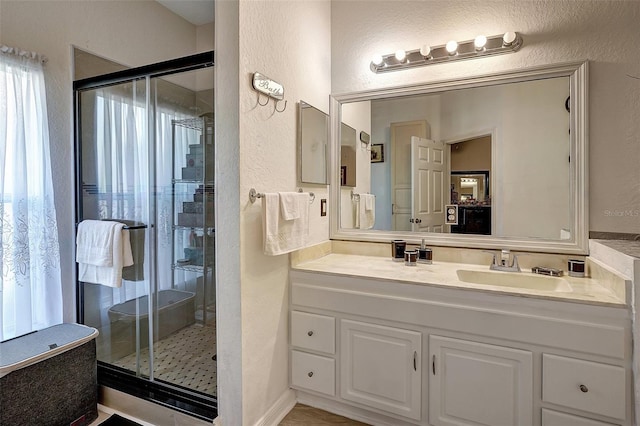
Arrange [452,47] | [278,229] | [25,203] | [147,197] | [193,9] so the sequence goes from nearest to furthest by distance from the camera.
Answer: [278,229] → [25,203] → [452,47] → [147,197] → [193,9]

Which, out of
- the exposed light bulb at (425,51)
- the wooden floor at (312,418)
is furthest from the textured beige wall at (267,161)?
the exposed light bulb at (425,51)

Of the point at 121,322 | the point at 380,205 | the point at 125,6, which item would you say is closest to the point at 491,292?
the point at 380,205

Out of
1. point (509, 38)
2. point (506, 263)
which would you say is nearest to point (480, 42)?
point (509, 38)

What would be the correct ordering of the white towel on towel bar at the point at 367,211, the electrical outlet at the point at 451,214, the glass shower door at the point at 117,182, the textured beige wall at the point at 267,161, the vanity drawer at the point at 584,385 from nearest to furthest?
the vanity drawer at the point at 584,385, the textured beige wall at the point at 267,161, the electrical outlet at the point at 451,214, the glass shower door at the point at 117,182, the white towel on towel bar at the point at 367,211

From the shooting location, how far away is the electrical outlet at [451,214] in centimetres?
196

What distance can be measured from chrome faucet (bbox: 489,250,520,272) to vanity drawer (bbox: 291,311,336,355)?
959 mm

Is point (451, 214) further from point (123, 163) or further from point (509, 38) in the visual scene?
point (123, 163)

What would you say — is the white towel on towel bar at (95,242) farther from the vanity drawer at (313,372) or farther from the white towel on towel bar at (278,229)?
the vanity drawer at (313,372)

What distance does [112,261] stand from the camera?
1.89 m

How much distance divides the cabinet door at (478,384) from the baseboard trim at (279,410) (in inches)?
30.4

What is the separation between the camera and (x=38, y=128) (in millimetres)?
1789

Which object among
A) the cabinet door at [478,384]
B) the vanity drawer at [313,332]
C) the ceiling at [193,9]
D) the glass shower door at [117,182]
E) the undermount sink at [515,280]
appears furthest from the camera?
the ceiling at [193,9]

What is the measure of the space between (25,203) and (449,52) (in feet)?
8.37

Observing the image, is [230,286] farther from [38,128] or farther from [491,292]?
[38,128]
